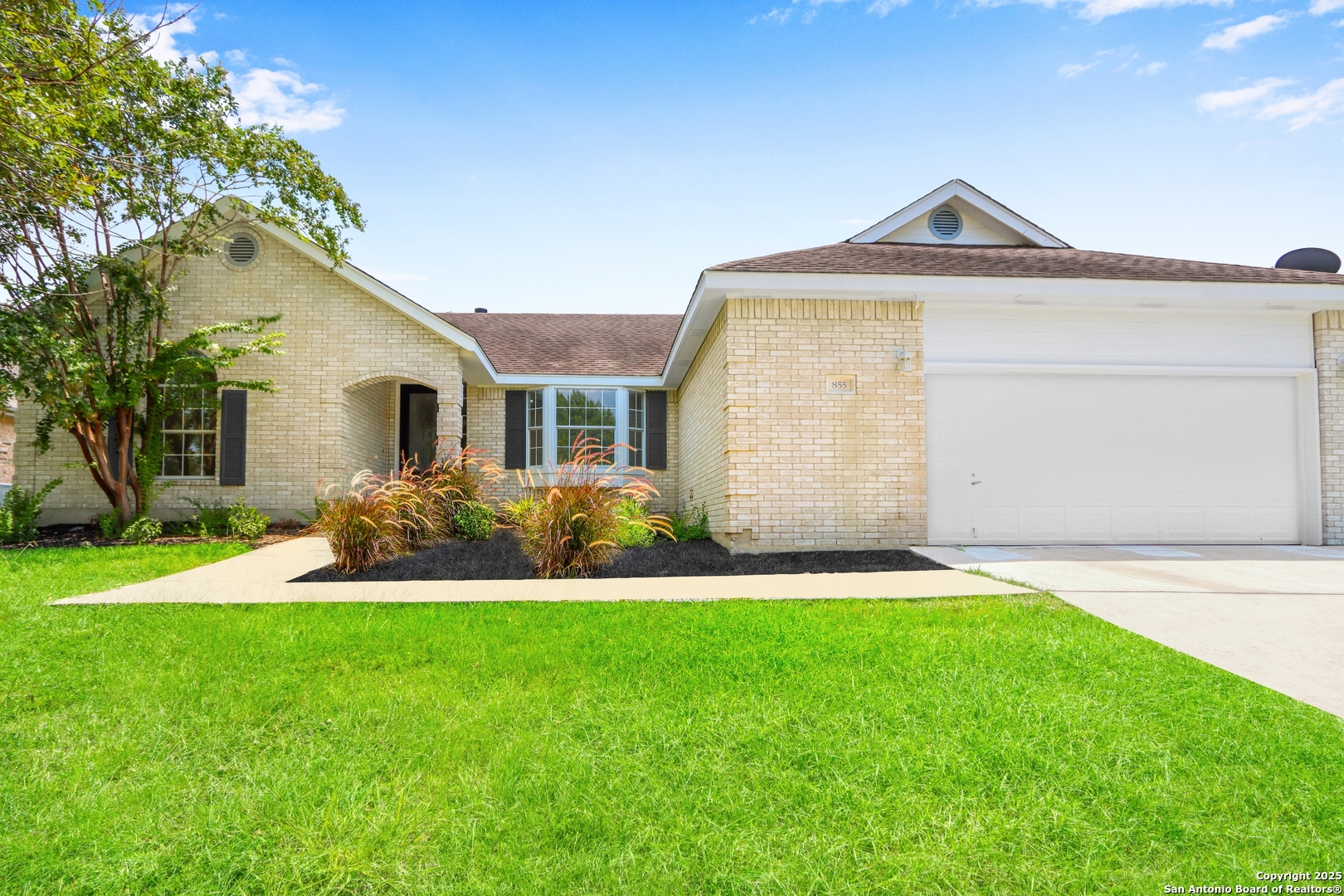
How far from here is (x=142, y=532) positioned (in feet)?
32.5

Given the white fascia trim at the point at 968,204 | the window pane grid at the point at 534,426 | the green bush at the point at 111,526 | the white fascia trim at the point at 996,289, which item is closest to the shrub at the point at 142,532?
the green bush at the point at 111,526

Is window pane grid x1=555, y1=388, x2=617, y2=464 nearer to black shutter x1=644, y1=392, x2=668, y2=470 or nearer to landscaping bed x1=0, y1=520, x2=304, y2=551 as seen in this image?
black shutter x1=644, y1=392, x2=668, y2=470

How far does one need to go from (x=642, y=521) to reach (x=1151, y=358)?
741cm

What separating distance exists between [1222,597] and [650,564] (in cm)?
519

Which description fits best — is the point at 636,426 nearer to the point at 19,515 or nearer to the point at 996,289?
the point at 996,289

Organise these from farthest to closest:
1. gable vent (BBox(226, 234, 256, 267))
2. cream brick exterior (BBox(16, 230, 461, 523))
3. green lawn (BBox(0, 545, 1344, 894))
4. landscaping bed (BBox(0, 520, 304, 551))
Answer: gable vent (BBox(226, 234, 256, 267)) < cream brick exterior (BBox(16, 230, 461, 523)) < landscaping bed (BBox(0, 520, 304, 551)) < green lawn (BBox(0, 545, 1344, 894))

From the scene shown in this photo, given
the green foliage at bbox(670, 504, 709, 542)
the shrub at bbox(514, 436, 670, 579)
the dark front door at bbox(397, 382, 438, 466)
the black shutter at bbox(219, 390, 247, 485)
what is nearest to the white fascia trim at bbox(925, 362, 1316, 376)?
the green foliage at bbox(670, 504, 709, 542)

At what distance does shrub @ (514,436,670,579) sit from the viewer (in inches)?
272

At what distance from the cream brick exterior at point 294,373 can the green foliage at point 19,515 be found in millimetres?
1081

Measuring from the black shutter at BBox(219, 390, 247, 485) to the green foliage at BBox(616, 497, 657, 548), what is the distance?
7377mm

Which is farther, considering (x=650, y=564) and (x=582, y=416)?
(x=582, y=416)

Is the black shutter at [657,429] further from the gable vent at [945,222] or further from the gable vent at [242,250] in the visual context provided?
the gable vent at [242,250]

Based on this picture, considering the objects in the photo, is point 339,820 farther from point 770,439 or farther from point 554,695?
point 770,439

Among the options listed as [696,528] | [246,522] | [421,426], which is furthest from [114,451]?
[696,528]
